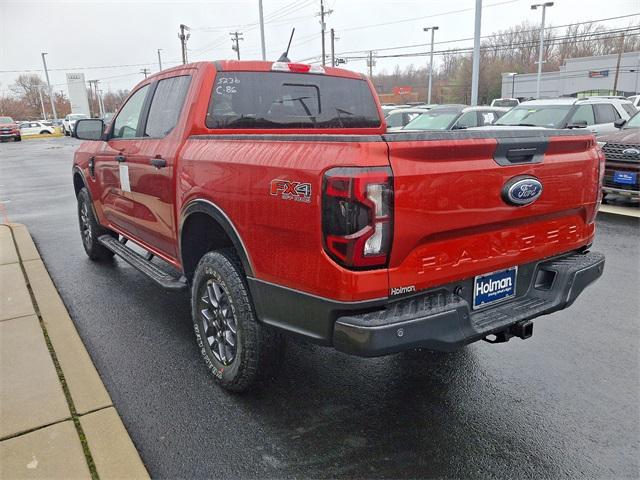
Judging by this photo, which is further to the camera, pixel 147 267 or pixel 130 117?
pixel 130 117

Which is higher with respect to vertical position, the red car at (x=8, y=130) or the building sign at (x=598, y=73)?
the building sign at (x=598, y=73)

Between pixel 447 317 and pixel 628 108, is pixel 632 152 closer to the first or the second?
pixel 628 108

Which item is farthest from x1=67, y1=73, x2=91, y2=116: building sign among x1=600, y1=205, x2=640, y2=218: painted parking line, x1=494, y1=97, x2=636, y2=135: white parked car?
x1=600, y1=205, x2=640, y2=218: painted parking line

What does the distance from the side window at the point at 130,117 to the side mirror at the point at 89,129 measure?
145 mm

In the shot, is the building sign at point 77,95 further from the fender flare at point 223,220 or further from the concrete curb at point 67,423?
the fender flare at point 223,220

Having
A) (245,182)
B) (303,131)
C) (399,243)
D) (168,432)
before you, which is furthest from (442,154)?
(168,432)

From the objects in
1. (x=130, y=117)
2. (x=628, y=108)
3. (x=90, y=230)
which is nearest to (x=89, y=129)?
(x=130, y=117)

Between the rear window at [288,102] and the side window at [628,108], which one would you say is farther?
the side window at [628,108]

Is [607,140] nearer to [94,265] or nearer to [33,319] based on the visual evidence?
[94,265]

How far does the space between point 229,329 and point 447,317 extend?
1342 mm

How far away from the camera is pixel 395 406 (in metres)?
2.96

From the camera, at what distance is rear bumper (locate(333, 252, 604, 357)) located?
2188 mm

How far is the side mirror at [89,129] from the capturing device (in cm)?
488

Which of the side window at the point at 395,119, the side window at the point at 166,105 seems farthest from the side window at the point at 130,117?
the side window at the point at 395,119
